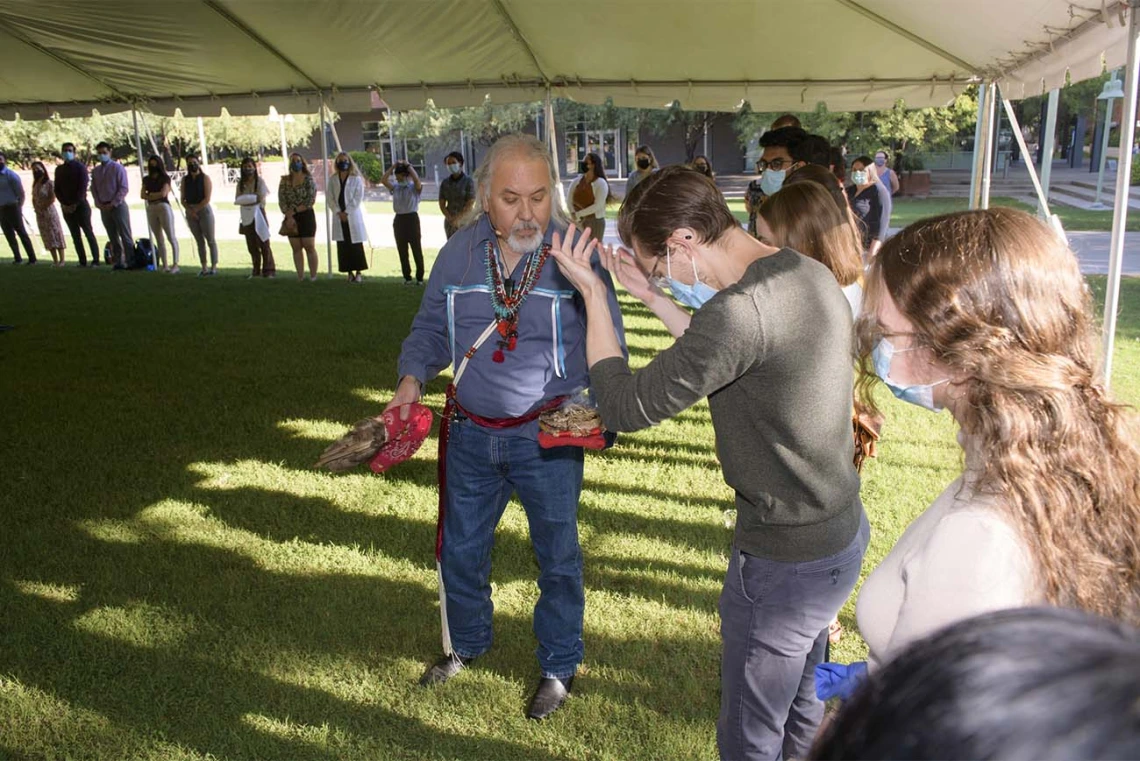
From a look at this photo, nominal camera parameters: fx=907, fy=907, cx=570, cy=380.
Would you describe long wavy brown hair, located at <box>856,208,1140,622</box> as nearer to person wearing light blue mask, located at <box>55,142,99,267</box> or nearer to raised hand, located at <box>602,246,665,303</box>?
raised hand, located at <box>602,246,665,303</box>

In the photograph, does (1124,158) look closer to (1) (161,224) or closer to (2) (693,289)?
(2) (693,289)

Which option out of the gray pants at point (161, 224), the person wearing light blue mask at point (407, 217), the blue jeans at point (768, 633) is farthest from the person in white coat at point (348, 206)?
the blue jeans at point (768, 633)

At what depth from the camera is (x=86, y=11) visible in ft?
26.4

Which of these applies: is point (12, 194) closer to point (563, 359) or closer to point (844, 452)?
point (563, 359)

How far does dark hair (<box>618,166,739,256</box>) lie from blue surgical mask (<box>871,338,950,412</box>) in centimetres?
67

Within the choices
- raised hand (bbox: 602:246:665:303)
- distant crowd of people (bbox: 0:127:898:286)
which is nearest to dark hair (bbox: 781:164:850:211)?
raised hand (bbox: 602:246:665:303)

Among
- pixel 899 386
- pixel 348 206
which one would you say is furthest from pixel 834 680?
pixel 348 206

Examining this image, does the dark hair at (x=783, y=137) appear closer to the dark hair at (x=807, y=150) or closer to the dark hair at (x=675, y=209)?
the dark hair at (x=807, y=150)

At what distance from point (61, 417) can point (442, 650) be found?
4.99 m

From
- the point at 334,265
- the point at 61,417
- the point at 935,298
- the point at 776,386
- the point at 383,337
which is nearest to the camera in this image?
the point at 935,298

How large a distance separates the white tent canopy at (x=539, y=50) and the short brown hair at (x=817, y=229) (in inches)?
100

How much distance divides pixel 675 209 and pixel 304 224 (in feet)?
43.8

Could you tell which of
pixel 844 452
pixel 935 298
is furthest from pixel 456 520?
pixel 935 298

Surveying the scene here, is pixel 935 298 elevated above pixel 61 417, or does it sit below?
above
